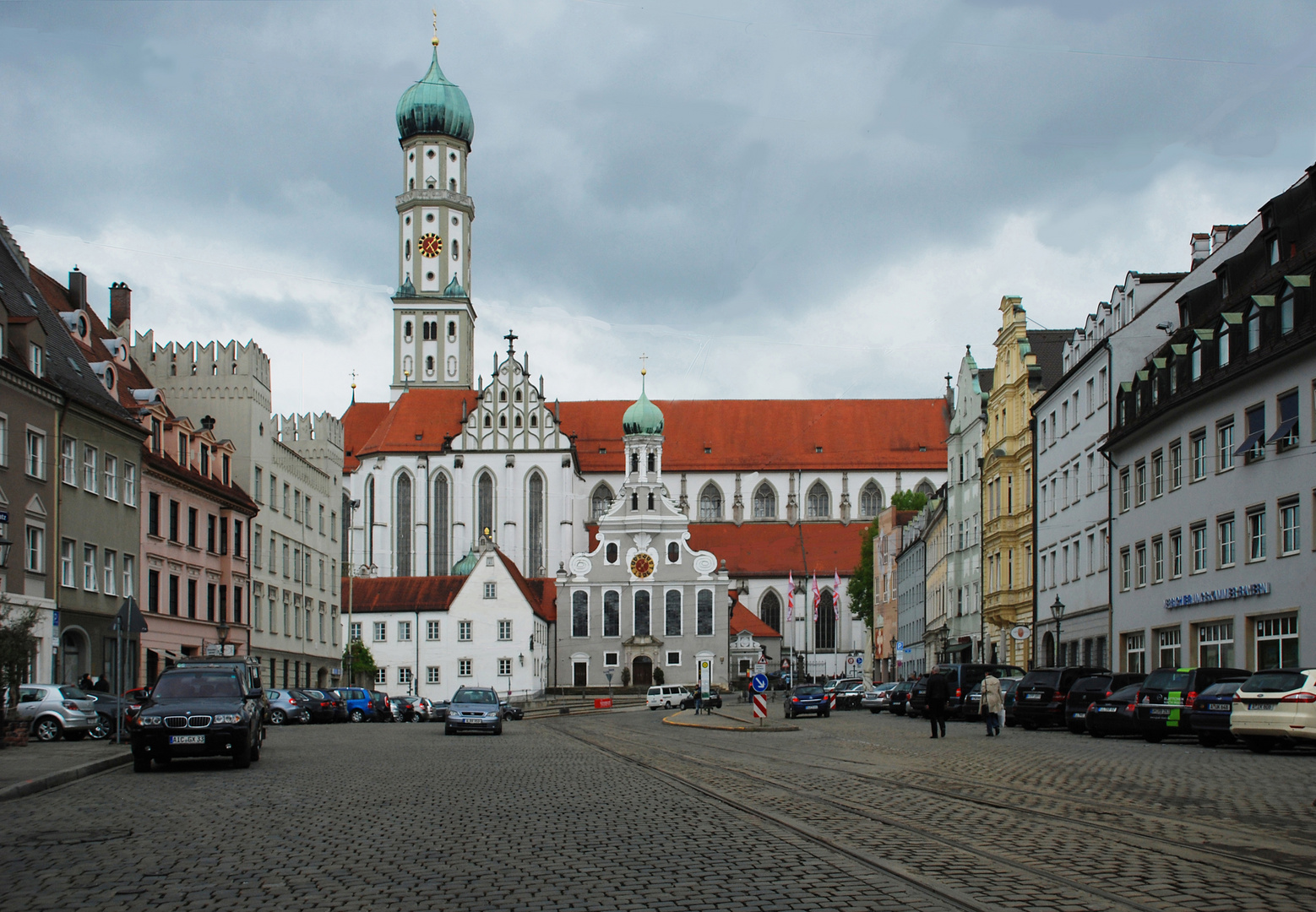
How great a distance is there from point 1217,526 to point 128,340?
127 ft

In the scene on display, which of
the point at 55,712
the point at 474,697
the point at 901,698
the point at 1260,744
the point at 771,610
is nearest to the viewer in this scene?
the point at 1260,744

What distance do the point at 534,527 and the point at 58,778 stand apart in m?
86.8

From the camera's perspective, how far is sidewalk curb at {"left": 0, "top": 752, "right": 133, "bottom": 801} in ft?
52.8

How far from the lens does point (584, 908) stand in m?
8.29

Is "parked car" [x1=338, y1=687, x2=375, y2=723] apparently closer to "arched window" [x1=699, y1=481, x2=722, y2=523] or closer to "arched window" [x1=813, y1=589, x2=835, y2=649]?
"arched window" [x1=813, y1=589, x2=835, y2=649]

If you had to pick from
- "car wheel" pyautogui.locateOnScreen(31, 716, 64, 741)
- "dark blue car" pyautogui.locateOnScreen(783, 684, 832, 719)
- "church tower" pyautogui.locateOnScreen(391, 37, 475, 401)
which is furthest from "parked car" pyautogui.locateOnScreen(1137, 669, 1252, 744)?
"church tower" pyautogui.locateOnScreen(391, 37, 475, 401)

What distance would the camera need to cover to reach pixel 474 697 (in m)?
39.3

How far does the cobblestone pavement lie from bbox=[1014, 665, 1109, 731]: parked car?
43.0 feet

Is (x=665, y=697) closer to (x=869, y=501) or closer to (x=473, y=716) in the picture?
(x=473, y=716)

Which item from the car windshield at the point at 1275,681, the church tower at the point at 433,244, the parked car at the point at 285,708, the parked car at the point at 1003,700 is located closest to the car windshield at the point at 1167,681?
the car windshield at the point at 1275,681

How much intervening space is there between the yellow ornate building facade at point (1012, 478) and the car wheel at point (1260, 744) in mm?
27852

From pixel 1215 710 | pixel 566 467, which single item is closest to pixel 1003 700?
pixel 1215 710

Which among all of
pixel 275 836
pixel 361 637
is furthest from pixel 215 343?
pixel 275 836

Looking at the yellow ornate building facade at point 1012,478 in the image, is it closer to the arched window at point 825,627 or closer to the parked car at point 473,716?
the parked car at point 473,716
